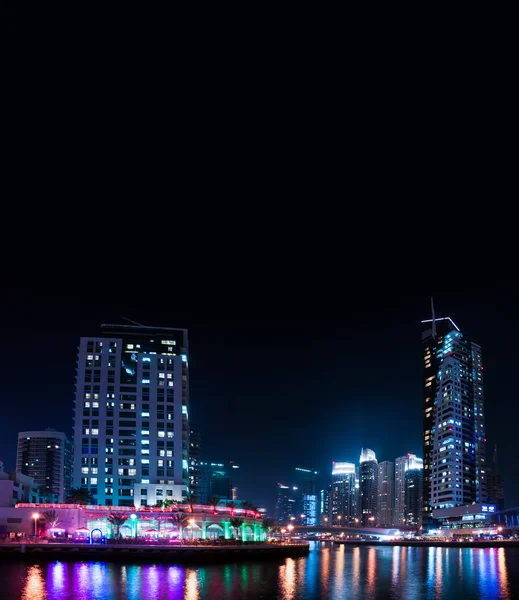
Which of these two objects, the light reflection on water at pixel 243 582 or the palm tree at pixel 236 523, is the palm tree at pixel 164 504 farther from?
the light reflection on water at pixel 243 582

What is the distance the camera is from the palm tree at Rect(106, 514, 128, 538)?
397ft

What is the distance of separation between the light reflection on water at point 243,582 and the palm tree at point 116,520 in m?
19.2

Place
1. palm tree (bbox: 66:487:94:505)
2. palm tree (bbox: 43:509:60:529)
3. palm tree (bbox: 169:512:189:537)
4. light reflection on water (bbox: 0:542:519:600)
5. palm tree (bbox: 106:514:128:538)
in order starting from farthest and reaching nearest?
1. palm tree (bbox: 66:487:94:505)
2. palm tree (bbox: 169:512:189:537)
3. palm tree (bbox: 106:514:128:538)
4. palm tree (bbox: 43:509:60:529)
5. light reflection on water (bbox: 0:542:519:600)

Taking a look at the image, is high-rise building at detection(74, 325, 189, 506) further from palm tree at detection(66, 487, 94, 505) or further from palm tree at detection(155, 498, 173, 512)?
palm tree at detection(66, 487, 94, 505)

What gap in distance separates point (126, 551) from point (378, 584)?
136ft

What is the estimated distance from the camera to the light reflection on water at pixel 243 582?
231ft

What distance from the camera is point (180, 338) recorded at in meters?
180

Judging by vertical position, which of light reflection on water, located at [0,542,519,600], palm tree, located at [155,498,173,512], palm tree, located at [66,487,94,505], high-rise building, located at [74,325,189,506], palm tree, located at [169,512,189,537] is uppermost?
high-rise building, located at [74,325,189,506]

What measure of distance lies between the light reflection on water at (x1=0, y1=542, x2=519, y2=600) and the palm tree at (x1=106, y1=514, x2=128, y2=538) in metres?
19.2

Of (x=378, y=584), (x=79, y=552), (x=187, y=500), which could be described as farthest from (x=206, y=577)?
(x=187, y=500)

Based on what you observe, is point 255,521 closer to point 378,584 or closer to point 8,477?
point 8,477

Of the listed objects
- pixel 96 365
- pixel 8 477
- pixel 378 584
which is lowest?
pixel 378 584

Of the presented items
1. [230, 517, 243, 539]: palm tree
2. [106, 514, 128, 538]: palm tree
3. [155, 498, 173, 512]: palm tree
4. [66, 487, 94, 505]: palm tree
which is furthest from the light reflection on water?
[66, 487, 94, 505]: palm tree

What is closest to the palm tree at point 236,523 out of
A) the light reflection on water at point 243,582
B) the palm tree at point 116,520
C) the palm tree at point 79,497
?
the light reflection on water at point 243,582
